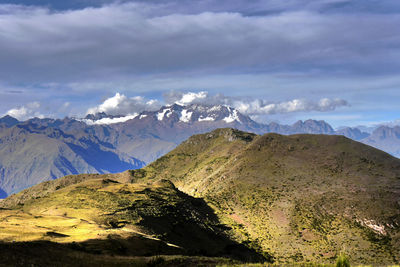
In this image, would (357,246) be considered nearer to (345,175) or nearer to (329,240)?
(329,240)

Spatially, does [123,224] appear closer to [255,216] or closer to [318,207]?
[255,216]

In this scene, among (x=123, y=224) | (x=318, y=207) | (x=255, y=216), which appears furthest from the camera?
(x=318, y=207)

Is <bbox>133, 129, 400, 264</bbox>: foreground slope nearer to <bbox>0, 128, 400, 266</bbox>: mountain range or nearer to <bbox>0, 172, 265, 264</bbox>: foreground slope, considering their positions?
<bbox>0, 128, 400, 266</bbox>: mountain range

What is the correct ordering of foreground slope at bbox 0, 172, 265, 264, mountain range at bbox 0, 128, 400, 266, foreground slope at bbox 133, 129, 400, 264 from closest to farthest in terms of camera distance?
1. foreground slope at bbox 0, 172, 265, 264
2. mountain range at bbox 0, 128, 400, 266
3. foreground slope at bbox 133, 129, 400, 264

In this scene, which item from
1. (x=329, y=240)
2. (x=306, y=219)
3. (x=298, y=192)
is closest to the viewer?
(x=329, y=240)

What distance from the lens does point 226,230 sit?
124938 mm

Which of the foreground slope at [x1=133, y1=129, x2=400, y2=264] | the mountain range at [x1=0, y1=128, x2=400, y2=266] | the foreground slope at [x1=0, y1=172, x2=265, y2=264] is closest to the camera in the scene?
the foreground slope at [x1=0, y1=172, x2=265, y2=264]

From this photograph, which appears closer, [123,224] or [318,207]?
[123,224]

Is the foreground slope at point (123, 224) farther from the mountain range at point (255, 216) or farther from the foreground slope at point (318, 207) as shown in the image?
the foreground slope at point (318, 207)

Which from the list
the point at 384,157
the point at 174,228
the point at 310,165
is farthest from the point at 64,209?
the point at 384,157

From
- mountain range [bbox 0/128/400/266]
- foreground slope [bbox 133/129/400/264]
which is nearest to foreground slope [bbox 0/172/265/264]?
mountain range [bbox 0/128/400/266]

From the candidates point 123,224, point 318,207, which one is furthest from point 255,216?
point 123,224

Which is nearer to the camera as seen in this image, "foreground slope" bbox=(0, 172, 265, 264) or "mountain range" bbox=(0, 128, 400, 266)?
"foreground slope" bbox=(0, 172, 265, 264)

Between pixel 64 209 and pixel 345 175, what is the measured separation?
502 feet
